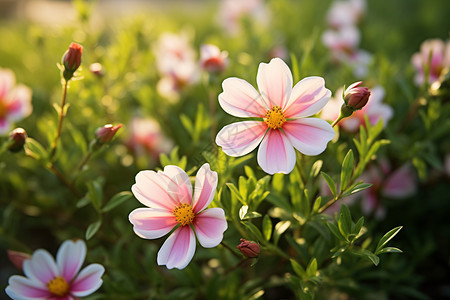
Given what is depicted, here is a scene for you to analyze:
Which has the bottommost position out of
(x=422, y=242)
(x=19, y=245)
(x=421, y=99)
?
(x=422, y=242)

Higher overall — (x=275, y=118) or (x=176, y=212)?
(x=275, y=118)

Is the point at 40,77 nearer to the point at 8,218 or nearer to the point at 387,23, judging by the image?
the point at 8,218

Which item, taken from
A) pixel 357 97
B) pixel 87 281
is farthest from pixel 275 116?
pixel 87 281

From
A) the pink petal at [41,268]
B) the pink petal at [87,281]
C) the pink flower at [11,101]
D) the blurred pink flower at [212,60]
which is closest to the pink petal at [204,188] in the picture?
the pink petal at [87,281]

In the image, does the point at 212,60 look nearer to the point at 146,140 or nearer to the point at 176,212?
the point at 146,140

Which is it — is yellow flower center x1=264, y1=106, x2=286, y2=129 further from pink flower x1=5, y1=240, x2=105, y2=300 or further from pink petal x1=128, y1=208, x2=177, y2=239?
pink flower x1=5, y1=240, x2=105, y2=300

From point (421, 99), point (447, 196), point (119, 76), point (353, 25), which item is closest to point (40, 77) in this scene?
point (119, 76)
